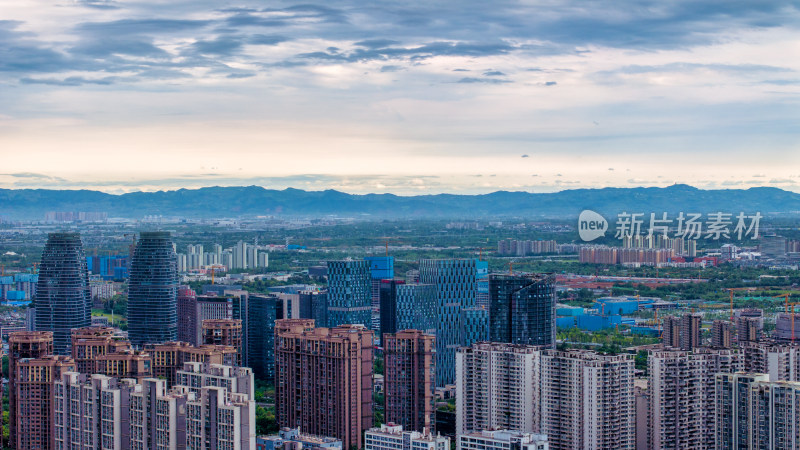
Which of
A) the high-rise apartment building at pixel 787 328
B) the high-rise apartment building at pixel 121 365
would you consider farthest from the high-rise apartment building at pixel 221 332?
the high-rise apartment building at pixel 787 328

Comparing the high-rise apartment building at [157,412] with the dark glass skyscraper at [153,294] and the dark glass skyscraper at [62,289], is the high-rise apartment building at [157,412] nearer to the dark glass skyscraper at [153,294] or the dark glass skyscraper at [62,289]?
the dark glass skyscraper at [153,294]

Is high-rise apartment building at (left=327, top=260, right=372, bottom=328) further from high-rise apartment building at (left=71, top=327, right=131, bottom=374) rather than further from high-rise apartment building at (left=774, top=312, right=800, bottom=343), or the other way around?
high-rise apartment building at (left=71, top=327, right=131, bottom=374)

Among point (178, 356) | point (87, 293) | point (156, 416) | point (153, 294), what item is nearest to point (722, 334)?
point (178, 356)

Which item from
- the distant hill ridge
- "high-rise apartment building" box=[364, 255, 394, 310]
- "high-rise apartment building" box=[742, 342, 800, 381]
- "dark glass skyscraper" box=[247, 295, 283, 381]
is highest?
the distant hill ridge

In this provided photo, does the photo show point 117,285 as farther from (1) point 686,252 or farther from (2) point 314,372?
(2) point 314,372

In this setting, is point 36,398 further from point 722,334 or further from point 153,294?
point 153,294

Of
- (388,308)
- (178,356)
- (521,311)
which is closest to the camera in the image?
(178,356)

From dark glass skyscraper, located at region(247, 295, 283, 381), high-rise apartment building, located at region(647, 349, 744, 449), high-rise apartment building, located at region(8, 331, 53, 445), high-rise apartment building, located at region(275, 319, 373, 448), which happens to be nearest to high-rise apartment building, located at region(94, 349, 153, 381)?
high-rise apartment building, located at region(8, 331, 53, 445)
